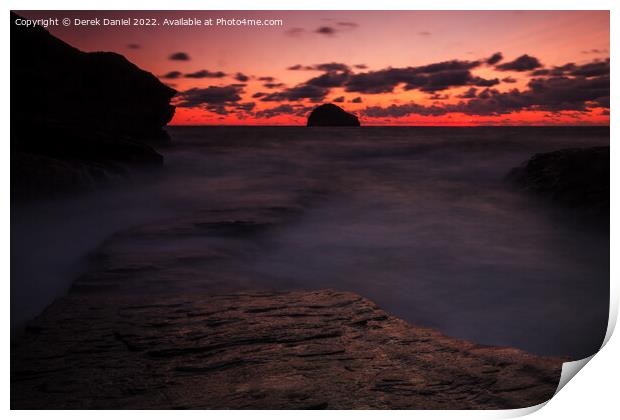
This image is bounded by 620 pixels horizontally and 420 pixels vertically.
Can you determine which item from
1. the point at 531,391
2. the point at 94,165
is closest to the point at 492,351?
the point at 531,391

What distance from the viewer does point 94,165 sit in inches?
205

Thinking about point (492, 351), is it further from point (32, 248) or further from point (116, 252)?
point (32, 248)

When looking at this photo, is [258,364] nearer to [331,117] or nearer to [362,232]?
[362,232]

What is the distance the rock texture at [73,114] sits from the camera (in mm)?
4273

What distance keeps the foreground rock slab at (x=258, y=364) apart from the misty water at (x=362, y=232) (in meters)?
0.51

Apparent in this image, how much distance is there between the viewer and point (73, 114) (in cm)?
615

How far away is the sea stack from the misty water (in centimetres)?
33

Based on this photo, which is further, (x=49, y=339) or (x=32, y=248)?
(x=32, y=248)

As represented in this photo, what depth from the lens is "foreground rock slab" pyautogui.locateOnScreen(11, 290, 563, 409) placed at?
2094mm

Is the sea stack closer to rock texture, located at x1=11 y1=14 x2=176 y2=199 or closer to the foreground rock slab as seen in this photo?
rock texture, located at x1=11 y1=14 x2=176 y2=199

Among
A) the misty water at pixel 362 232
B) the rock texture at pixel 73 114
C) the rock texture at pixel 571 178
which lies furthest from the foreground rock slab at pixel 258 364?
the rock texture at pixel 571 178

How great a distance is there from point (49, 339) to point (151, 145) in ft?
13.1

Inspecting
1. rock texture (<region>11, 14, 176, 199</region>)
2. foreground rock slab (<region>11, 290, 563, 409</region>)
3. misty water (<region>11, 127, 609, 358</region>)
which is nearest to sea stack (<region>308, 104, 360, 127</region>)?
misty water (<region>11, 127, 609, 358</region>)

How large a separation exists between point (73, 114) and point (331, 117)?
3.56 meters
